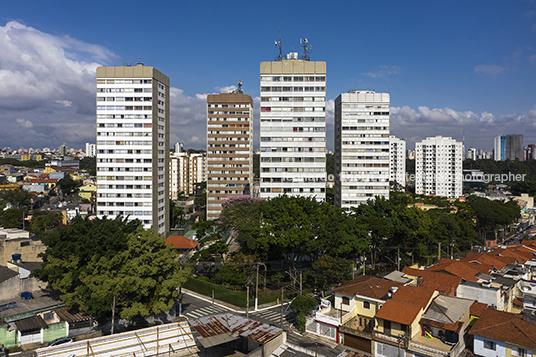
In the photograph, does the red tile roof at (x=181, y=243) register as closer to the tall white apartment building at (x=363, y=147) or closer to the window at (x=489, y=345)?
the tall white apartment building at (x=363, y=147)

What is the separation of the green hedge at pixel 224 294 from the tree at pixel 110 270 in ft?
28.3

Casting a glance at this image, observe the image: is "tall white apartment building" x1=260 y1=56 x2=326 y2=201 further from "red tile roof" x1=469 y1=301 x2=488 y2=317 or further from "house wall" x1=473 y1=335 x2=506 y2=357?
"house wall" x1=473 y1=335 x2=506 y2=357

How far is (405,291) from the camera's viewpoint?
27406 millimetres

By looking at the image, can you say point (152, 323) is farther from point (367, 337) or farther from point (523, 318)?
point (523, 318)

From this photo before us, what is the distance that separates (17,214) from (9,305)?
152 feet

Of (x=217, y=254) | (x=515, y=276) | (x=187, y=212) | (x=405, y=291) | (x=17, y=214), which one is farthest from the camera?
(x=187, y=212)

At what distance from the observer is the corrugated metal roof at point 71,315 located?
27.3 metres

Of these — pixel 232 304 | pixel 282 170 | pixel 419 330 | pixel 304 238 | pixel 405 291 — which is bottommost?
pixel 232 304

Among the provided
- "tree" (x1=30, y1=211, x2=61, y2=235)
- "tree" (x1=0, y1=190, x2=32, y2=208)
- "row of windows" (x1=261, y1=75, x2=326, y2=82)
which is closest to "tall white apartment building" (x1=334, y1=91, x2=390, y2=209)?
"row of windows" (x1=261, y1=75, x2=326, y2=82)

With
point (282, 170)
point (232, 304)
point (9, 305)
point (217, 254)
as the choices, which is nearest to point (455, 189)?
point (282, 170)

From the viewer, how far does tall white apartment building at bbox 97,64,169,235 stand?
189ft

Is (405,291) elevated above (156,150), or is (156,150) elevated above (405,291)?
(156,150)

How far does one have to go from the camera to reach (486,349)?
75.3 feet

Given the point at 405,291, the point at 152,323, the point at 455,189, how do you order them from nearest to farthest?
the point at 405,291
the point at 152,323
the point at 455,189
